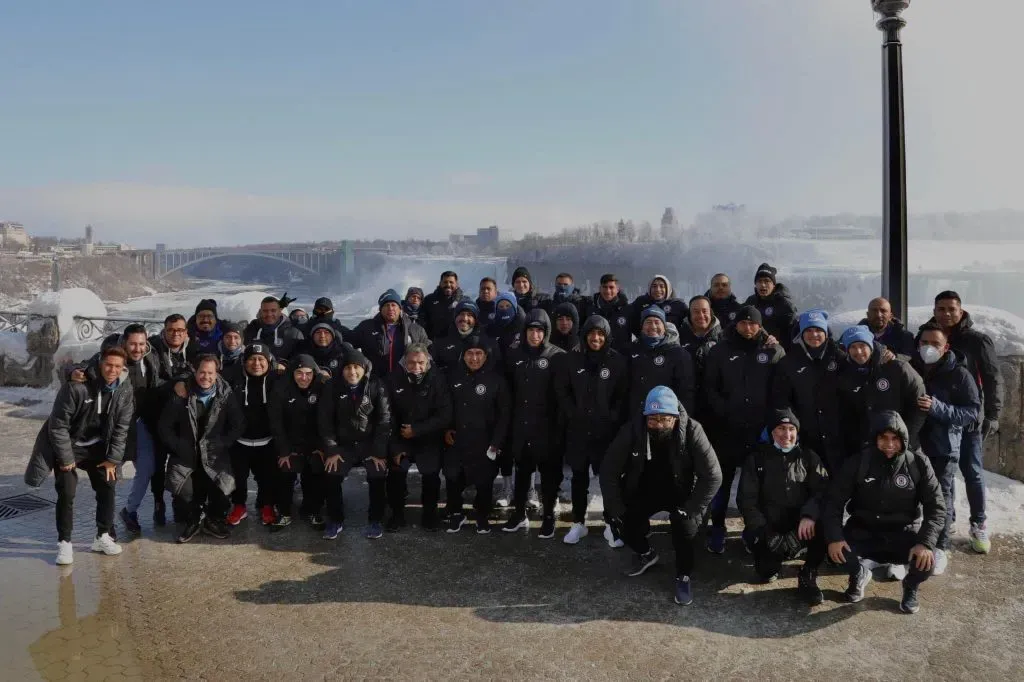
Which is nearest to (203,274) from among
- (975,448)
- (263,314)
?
(263,314)

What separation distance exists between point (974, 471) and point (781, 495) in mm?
1666

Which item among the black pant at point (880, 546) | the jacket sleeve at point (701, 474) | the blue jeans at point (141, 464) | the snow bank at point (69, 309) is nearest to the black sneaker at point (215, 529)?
the blue jeans at point (141, 464)

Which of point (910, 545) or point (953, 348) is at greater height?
point (953, 348)

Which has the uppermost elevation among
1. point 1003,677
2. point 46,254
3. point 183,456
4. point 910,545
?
point 46,254

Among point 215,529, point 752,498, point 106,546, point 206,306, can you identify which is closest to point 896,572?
point 752,498

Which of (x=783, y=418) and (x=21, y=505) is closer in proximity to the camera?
(x=783, y=418)

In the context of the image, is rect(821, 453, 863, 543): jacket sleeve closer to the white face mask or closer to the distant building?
the white face mask

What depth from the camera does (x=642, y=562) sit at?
492cm

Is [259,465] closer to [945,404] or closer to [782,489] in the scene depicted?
[782,489]

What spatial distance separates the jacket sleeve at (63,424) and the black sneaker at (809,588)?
4760mm

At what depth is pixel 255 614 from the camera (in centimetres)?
427

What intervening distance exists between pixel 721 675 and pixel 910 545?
5.07 feet

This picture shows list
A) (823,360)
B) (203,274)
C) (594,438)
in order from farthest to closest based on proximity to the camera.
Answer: (203,274)
(594,438)
(823,360)

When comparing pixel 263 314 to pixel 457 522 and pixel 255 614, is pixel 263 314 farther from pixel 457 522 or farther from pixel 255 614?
pixel 255 614
